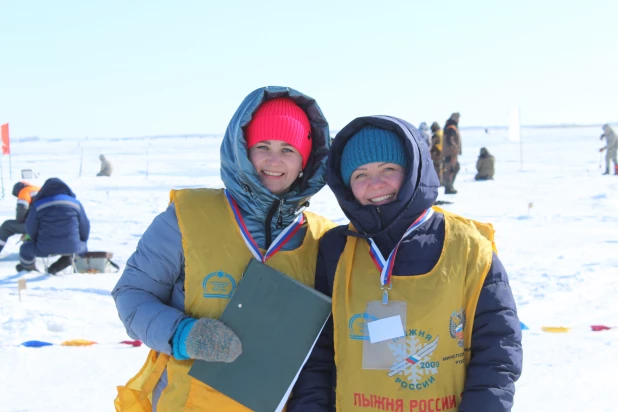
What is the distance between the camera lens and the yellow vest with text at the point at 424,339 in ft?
6.41

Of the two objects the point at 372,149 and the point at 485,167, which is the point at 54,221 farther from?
the point at 485,167

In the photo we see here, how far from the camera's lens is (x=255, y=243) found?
2186mm

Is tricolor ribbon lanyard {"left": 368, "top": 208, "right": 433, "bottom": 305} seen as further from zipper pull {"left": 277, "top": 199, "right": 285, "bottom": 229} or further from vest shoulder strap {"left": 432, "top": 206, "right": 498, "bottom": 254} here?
zipper pull {"left": 277, "top": 199, "right": 285, "bottom": 229}

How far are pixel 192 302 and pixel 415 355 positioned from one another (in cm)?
79

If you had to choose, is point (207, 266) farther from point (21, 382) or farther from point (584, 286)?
point (584, 286)

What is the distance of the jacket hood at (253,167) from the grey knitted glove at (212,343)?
0.46 meters

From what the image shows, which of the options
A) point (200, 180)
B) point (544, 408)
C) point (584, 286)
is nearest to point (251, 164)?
point (544, 408)

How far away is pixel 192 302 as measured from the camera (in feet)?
6.99

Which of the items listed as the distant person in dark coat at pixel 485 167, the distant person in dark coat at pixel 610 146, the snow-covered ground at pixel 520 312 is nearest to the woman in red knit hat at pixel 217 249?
the snow-covered ground at pixel 520 312

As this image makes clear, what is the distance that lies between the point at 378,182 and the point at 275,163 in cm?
40

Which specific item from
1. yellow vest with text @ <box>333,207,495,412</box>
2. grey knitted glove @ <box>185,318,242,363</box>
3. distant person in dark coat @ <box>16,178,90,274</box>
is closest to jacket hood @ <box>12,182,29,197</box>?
distant person in dark coat @ <box>16,178,90,274</box>

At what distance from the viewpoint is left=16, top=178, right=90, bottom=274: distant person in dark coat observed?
761 cm

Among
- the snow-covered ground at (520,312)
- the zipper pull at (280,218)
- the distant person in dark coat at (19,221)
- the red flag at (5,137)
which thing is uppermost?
the red flag at (5,137)

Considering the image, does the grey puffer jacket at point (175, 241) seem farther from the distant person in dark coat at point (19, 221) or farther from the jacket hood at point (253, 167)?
the distant person in dark coat at point (19, 221)
